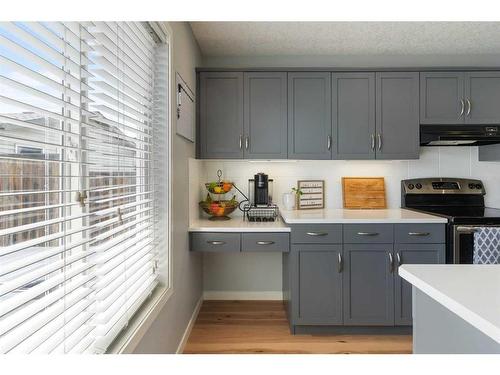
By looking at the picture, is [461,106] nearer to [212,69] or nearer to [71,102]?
[212,69]

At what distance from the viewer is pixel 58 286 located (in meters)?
1.09

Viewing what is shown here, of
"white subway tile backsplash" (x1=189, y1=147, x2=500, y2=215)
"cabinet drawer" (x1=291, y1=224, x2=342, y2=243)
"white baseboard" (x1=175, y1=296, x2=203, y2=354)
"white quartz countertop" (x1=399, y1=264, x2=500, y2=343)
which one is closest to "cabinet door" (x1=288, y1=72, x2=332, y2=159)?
"white subway tile backsplash" (x1=189, y1=147, x2=500, y2=215)

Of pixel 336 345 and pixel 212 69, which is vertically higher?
pixel 212 69

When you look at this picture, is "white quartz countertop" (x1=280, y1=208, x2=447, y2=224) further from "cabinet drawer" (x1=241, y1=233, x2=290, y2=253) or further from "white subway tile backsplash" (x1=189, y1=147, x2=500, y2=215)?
"white subway tile backsplash" (x1=189, y1=147, x2=500, y2=215)

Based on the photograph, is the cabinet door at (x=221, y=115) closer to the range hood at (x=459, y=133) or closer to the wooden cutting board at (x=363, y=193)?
the wooden cutting board at (x=363, y=193)

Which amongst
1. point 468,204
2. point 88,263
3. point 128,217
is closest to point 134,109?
point 128,217

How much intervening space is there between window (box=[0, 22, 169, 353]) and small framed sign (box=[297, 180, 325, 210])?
5.65 feet

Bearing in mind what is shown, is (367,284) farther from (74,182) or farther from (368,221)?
(74,182)

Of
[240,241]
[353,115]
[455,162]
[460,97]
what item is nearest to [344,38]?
[353,115]

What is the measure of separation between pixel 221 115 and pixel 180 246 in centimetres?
127

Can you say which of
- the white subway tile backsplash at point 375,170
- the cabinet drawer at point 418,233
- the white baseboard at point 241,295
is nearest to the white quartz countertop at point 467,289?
the cabinet drawer at point 418,233

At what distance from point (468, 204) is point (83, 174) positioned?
3.45 m

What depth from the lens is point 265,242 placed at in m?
2.76

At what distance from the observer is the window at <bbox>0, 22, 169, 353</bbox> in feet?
2.80
